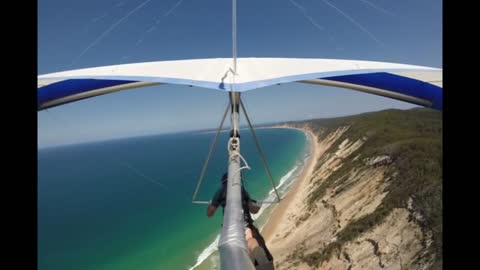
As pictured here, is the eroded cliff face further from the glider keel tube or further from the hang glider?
the glider keel tube

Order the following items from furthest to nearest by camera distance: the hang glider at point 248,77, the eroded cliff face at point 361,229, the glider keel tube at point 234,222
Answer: the eroded cliff face at point 361,229 → the hang glider at point 248,77 → the glider keel tube at point 234,222

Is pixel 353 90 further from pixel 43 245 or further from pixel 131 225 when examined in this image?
pixel 43 245

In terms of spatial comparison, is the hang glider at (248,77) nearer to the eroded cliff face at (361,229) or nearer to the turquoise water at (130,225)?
the turquoise water at (130,225)

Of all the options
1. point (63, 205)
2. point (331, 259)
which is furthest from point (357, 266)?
point (63, 205)

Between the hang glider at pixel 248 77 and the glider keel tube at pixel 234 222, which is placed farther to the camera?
the hang glider at pixel 248 77

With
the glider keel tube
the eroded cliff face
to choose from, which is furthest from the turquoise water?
the glider keel tube

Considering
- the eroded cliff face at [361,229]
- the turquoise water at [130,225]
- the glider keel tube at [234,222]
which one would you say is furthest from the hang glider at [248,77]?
the eroded cliff face at [361,229]

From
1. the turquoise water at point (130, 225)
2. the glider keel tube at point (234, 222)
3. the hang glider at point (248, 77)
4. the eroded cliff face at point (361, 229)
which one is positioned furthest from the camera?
the turquoise water at point (130, 225)
